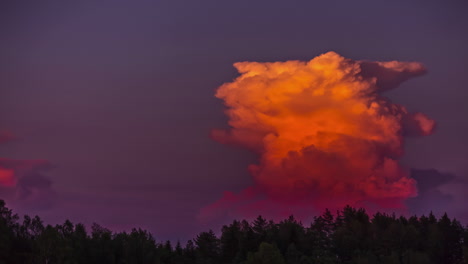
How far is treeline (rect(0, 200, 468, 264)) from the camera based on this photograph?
512 feet

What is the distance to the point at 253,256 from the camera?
534 ft

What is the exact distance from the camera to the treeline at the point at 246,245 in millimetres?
156000

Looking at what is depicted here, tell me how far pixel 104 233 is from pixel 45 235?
1099 inches

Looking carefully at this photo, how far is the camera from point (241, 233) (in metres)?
188

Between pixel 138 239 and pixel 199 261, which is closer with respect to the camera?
pixel 138 239

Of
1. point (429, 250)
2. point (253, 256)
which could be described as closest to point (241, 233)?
point (253, 256)

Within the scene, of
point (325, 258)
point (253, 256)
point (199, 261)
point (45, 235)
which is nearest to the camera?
point (45, 235)

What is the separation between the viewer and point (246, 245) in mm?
184375

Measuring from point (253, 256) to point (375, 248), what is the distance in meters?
43.2

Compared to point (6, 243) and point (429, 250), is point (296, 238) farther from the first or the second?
point (6, 243)

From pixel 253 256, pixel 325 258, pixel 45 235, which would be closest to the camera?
pixel 45 235

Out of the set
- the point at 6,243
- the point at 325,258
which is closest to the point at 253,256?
the point at 325,258

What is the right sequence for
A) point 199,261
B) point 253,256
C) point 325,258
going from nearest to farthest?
point 253,256 < point 325,258 < point 199,261

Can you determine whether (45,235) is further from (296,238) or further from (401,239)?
(401,239)
